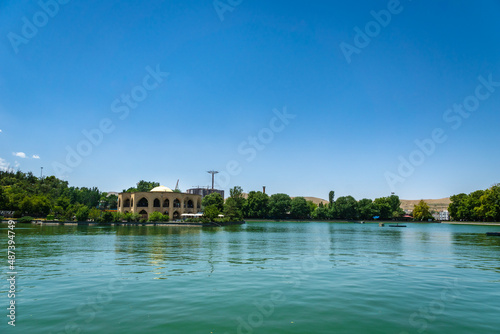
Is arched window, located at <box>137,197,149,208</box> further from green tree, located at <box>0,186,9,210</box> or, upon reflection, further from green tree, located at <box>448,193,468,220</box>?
green tree, located at <box>448,193,468,220</box>

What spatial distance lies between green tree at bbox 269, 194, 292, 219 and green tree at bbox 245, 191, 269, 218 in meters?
2.09

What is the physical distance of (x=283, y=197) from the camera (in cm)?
13288

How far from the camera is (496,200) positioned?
90562 millimetres

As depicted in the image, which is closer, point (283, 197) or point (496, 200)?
point (496, 200)

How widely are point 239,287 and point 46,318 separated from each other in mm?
6446

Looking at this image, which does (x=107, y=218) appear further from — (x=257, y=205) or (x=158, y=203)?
(x=257, y=205)

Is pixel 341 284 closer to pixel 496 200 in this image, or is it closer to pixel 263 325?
pixel 263 325

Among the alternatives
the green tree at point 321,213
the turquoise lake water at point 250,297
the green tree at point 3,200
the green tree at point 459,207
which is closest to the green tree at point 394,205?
the green tree at point 459,207

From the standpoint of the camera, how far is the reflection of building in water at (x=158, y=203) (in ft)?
284

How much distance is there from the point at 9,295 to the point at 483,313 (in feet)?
49.1

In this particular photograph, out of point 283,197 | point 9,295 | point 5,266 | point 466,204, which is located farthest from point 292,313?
point 283,197

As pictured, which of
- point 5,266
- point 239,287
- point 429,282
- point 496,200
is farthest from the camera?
point 496,200

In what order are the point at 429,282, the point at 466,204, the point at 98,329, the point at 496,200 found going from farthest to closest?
the point at 466,204 < the point at 496,200 < the point at 429,282 < the point at 98,329

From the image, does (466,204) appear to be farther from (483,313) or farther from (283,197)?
(483,313)
